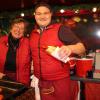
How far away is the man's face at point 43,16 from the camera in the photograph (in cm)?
237

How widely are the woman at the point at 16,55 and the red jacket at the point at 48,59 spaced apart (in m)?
0.20

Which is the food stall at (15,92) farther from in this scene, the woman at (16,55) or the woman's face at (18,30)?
the woman's face at (18,30)

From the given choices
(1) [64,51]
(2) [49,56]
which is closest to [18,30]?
(2) [49,56]

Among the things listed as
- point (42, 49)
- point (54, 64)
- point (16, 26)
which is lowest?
point (54, 64)

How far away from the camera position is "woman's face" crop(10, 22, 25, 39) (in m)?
2.69

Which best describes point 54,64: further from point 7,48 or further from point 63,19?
point 63,19

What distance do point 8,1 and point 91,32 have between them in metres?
2.64

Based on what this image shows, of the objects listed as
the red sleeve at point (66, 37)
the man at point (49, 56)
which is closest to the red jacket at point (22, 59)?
the man at point (49, 56)

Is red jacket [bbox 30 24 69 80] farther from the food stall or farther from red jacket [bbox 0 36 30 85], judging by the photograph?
the food stall

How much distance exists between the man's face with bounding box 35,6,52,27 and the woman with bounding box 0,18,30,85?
38 cm

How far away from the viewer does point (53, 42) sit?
7.77 ft

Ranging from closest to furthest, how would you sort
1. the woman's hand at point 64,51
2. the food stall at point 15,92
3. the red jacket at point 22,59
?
the food stall at point 15,92 < the woman's hand at point 64,51 < the red jacket at point 22,59

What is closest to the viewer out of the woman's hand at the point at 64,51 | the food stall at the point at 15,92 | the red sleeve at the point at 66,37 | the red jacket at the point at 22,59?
the food stall at the point at 15,92

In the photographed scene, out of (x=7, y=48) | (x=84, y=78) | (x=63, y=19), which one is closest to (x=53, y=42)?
(x=7, y=48)
